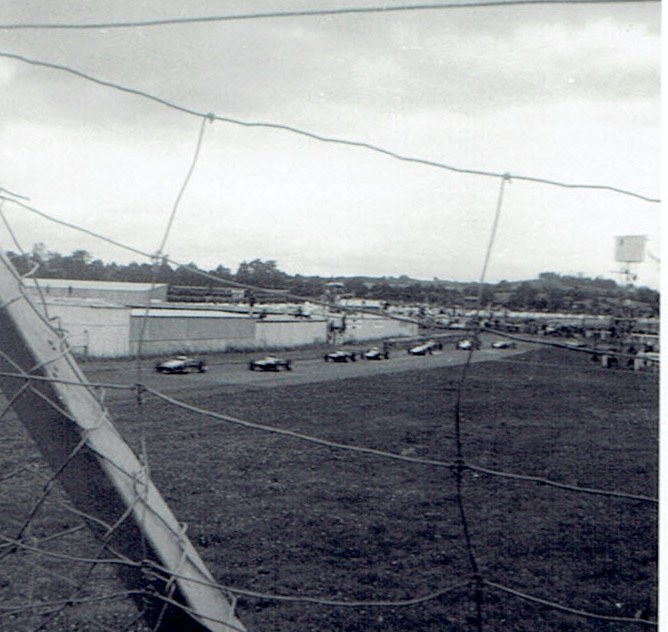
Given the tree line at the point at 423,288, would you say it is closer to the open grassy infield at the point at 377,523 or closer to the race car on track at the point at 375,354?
the open grassy infield at the point at 377,523

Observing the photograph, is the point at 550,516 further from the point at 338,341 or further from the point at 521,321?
the point at 338,341

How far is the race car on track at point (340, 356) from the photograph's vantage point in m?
23.6

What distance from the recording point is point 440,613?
14.1 feet

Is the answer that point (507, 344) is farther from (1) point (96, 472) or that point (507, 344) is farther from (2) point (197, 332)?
(2) point (197, 332)

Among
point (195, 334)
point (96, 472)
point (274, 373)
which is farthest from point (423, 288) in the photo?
point (274, 373)

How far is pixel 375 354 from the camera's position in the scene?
891 inches

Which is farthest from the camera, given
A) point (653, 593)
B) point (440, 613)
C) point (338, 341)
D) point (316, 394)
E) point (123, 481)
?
point (338, 341)

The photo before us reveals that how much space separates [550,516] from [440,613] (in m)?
3.03

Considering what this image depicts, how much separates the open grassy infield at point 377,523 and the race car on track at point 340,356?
942 cm

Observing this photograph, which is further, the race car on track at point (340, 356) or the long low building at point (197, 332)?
the race car on track at point (340, 356)

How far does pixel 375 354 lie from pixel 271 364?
315 cm

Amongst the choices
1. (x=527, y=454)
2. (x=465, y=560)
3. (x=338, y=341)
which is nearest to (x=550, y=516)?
(x=465, y=560)

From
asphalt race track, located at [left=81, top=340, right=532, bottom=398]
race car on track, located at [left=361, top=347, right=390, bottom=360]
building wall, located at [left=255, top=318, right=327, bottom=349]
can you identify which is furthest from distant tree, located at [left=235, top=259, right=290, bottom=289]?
building wall, located at [left=255, top=318, right=327, bottom=349]

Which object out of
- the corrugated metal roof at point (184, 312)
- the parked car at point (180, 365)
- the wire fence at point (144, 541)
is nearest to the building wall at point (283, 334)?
the parked car at point (180, 365)
